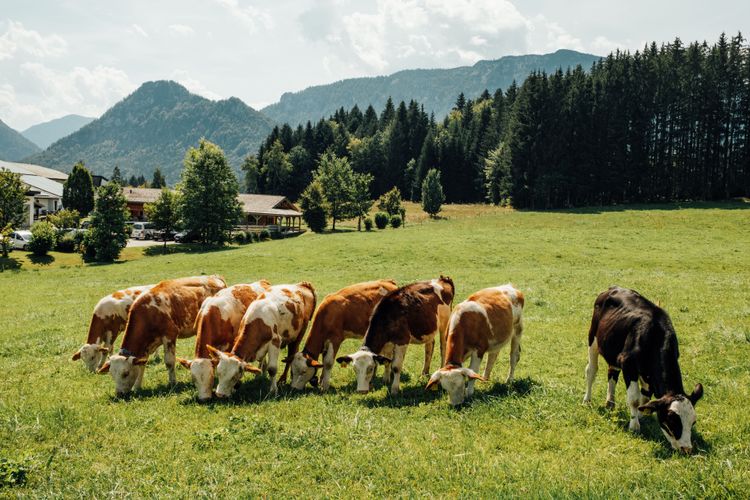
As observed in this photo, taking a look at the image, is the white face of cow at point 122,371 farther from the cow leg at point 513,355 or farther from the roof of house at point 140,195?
the roof of house at point 140,195

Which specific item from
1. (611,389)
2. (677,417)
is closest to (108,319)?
(611,389)

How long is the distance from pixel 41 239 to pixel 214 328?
4741cm

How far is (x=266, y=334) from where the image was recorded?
9.99 metres

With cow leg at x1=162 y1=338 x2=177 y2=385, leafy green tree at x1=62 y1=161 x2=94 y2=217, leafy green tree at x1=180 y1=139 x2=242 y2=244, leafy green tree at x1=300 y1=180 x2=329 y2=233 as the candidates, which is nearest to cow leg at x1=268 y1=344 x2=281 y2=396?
cow leg at x1=162 y1=338 x2=177 y2=385

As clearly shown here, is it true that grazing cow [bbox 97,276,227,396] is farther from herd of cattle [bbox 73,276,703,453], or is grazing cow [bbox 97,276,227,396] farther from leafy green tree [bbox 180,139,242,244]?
leafy green tree [bbox 180,139,242,244]

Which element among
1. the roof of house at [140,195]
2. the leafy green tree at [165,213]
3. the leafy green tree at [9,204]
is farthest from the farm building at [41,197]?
the leafy green tree at [165,213]

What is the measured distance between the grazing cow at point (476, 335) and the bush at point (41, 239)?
169 ft

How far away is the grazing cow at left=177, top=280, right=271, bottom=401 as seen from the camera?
909 centimetres

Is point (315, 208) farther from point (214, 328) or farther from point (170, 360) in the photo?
point (214, 328)

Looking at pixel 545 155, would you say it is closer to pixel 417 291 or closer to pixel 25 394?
pixel 417 291

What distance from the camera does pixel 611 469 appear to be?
20.0 ft

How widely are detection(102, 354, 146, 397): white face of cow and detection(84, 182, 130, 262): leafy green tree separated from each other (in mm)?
41102

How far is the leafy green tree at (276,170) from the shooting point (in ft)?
378

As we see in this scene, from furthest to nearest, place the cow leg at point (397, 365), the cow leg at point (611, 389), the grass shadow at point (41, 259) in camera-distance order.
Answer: the grass shadow at point (41, 259) → the cow leg at point (397, 365) → the cow leg at point (611, 389)
